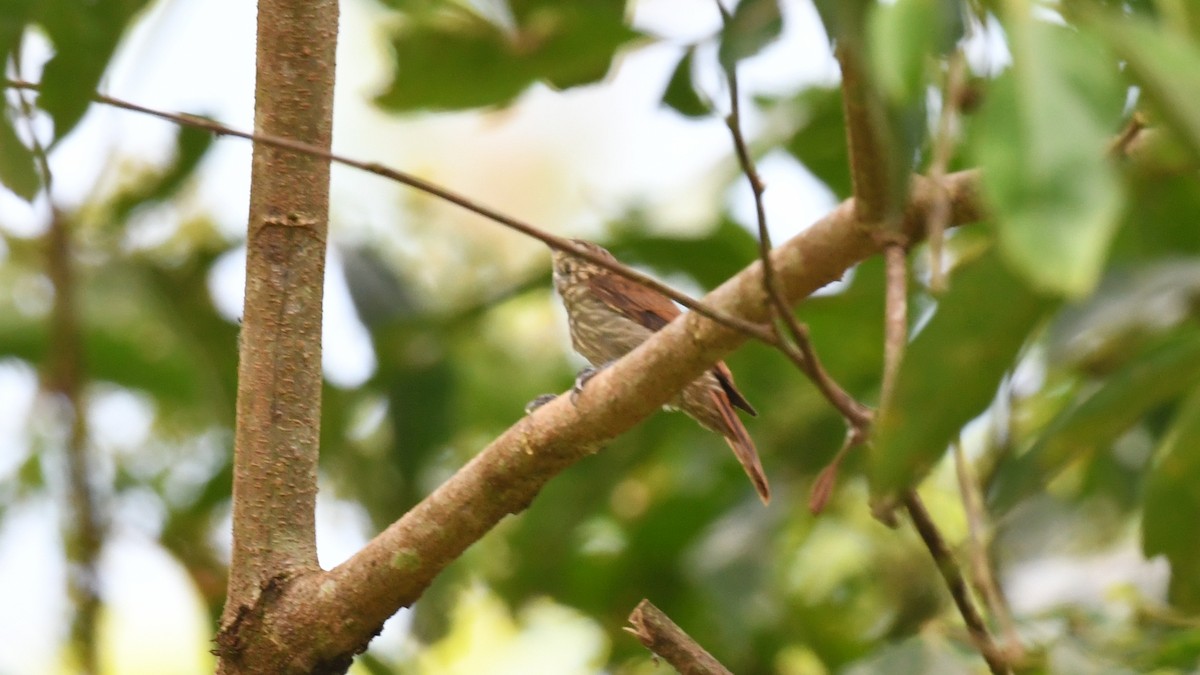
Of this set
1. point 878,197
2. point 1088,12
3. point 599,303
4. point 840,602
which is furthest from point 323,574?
point 840,602

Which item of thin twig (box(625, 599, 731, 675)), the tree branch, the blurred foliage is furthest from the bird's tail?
the tree branch

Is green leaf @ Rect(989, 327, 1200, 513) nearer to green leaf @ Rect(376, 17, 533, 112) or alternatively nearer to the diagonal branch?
the diagonal branch

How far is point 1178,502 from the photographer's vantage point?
5.70 feet

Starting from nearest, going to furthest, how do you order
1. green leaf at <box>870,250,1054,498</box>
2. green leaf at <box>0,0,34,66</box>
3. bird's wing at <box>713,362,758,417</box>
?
green leaf at <box>870,250,1054,498</box> < green leaf at <box>0,0,34,66</box> < bird's wing at <box>713,362,758,417</box>

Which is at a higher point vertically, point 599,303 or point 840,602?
point 599,303

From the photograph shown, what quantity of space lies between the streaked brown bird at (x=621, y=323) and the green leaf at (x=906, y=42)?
180 centimetres

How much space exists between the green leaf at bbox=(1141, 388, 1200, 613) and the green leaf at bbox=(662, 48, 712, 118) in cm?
127

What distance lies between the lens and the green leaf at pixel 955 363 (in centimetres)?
108

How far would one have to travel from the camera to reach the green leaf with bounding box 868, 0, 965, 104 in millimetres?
915

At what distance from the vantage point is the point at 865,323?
315 centimetres

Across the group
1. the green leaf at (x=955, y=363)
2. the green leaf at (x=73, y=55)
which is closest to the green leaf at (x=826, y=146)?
the green leaf at (x=73, y=55)

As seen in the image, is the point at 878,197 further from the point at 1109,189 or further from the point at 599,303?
the point at 599,303

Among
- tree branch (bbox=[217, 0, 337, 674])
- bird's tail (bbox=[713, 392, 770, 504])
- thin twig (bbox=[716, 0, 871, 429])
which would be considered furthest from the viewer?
bird's tail (bbox=[713, 392, 770, 504])

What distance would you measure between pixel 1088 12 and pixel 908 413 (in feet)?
1.28
